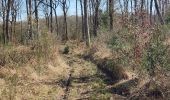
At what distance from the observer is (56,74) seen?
18.0m

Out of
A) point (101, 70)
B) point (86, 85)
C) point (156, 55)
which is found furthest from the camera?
point (101, 70)

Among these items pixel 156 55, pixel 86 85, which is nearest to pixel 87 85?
pixel 86 85

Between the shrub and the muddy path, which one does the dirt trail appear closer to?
the muddy path

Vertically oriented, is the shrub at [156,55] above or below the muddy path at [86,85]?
above

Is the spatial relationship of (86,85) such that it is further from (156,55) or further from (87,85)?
(156,55)

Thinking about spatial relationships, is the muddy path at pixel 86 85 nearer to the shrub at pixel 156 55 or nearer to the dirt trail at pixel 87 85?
the dirt trail at pixel 87 85

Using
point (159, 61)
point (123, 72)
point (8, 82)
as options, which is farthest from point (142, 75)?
point (8, 82)

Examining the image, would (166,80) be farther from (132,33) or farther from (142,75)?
(132,33)

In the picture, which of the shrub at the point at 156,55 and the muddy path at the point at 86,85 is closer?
the shrub at the point at 156,55

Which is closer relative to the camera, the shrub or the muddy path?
the shrub

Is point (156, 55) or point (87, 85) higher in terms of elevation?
point (156, 55)

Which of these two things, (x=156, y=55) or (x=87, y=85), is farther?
(x=87, y=85)

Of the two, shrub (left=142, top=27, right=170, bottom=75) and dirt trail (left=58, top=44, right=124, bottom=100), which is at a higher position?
shrub (left=142, top=27, right=170, bottom=75)

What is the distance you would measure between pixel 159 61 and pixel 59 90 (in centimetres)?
380
